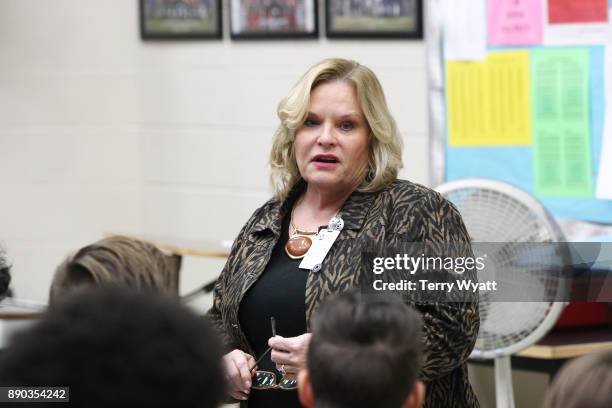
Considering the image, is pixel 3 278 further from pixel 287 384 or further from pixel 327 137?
pixel 327 137

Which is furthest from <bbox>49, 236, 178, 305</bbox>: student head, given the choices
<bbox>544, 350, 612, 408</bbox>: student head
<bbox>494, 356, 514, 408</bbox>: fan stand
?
<bbox>494, 356, 514, 408</bbox>: fan stand

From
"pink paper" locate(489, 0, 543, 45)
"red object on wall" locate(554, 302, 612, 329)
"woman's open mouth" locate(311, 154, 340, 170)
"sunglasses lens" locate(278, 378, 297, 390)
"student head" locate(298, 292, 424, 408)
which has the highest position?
"pink paper" locate(489, 0, 543, 45)

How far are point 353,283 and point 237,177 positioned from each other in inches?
101

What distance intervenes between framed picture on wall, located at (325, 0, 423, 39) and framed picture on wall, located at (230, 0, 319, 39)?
104 millimetres

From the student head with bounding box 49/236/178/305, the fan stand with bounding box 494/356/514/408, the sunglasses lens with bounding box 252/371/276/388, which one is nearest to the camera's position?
the student head with bounding box 49/236/178/305

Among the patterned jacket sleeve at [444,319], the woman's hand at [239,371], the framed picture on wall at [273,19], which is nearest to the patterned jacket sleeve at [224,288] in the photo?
the woman's hand at [239,371]

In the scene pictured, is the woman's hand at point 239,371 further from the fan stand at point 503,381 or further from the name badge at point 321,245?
the fan stand at point 503,381

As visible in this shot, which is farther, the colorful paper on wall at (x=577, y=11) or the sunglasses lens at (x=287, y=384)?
the colorful paper on wall at (x=577, y=11)

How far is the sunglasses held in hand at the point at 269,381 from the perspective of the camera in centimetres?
227

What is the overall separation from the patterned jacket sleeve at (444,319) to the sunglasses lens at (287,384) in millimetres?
276

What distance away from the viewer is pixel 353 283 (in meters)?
2.23

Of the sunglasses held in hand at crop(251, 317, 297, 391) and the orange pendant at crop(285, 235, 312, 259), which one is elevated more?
the orange pendant at crop(285, 235, 312, 259)

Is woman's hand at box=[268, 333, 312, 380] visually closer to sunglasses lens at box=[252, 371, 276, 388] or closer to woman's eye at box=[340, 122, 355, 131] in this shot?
sunglasses lens at box=[252, 371, 276, 388]

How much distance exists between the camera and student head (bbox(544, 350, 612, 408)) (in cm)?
141
